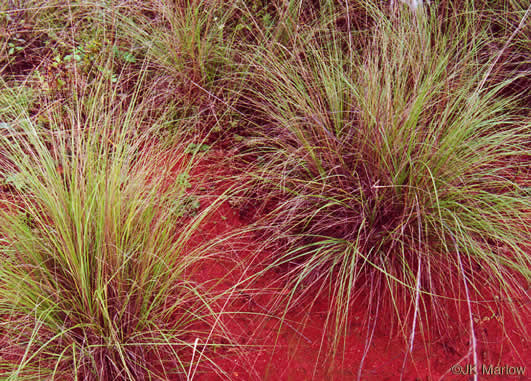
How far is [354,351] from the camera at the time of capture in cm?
225

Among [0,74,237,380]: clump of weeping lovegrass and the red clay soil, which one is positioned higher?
[0,74,237,380]: clump of weeping lovegrass

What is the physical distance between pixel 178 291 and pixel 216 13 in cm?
228

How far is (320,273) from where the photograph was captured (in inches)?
97.4

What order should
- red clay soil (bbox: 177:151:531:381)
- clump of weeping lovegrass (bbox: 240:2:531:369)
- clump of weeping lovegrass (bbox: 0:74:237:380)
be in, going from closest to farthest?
clump of weeping lovegrass (bbox: 0:74:237:380), red clay soil (bbox: 177:151:531:381), clump of weeping lovegrass (bbox: 240:2:531:369)

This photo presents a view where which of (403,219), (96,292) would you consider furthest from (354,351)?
(96,292)

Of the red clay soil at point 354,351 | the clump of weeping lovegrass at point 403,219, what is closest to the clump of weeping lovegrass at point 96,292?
the red clay soil at point 354,351

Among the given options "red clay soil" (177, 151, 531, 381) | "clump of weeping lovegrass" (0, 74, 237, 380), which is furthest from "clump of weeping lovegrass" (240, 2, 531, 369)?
"clump of weeping lovegrass" (0, 74, 237, 380)

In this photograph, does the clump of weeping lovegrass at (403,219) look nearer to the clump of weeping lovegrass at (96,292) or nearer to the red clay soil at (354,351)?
the red clay soil at (354,351)

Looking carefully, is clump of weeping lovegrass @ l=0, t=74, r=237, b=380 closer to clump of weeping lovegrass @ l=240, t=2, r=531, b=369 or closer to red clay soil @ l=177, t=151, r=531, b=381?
red clay soil @ l=177, t=151, r=531, b=381

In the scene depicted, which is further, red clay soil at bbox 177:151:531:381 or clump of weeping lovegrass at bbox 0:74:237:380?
red clay soil at bbox 177:151:531:381

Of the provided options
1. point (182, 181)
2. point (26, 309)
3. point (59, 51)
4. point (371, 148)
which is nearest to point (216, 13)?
point (59, 51)

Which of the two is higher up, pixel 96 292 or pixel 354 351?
pixel 96 292

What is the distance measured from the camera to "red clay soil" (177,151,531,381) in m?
2.16

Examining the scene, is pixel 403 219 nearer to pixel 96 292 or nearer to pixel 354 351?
pixel 354 351
